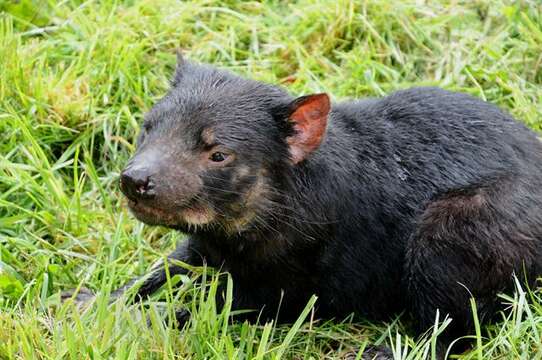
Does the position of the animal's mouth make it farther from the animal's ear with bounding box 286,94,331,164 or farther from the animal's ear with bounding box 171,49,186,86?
the animal's ear with bounding box 171,49,186,86

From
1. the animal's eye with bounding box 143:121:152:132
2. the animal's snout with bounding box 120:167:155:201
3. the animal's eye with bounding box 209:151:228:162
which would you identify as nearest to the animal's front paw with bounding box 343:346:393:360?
the animal's eye with bounding box 209:151:228:162

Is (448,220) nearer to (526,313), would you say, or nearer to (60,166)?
(526,313)

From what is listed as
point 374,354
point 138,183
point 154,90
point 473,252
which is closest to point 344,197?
point 473,252

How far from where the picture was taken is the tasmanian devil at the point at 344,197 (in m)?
4.77

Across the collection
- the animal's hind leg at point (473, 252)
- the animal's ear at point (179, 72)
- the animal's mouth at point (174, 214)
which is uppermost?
the animal's ear at point (179, 72)

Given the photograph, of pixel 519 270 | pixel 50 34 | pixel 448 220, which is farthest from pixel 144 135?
pixel 50 34

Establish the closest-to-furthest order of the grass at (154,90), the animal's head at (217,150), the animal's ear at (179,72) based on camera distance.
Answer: the animal's head at (217,150), the grass at (154,90), the animal's ear at (179,72)

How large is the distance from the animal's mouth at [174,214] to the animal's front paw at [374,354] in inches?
41.7

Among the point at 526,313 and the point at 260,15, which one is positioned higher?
the point at 260,15

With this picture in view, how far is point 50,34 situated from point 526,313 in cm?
400

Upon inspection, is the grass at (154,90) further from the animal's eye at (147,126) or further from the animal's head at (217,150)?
the animal's eye at (147,126)

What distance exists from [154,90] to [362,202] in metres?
2.17

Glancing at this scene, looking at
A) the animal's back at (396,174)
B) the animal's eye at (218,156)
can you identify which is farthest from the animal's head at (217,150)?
the animal's back at (396,174)

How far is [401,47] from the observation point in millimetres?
7156
